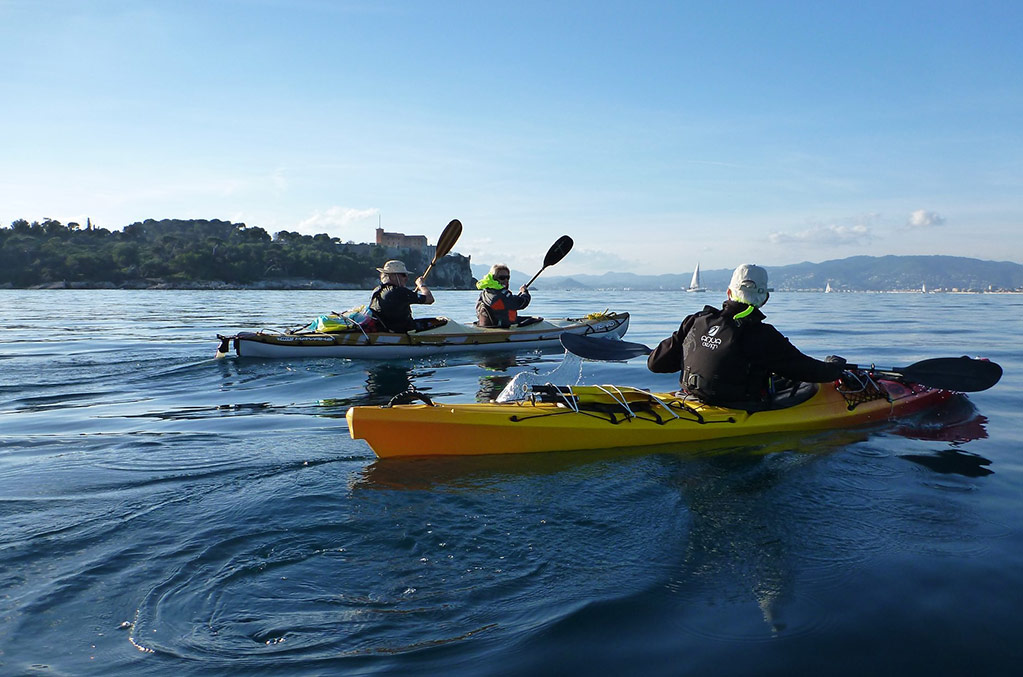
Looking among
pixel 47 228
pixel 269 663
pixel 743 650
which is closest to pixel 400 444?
pixel 269 663

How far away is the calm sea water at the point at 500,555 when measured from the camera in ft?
9.50

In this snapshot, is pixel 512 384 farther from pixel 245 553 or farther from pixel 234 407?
pixel 234 407

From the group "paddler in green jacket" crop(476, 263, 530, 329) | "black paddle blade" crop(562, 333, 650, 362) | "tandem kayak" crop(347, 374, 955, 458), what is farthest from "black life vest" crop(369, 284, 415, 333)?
"tandem kayak" crop(347, 374, 955, 458)

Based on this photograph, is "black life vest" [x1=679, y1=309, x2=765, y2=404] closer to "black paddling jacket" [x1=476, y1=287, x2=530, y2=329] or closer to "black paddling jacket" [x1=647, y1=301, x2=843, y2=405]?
"black paddling jacket" [x1=647, y1=301, x2=843, y2=405]

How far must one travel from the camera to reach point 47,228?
4085 inches

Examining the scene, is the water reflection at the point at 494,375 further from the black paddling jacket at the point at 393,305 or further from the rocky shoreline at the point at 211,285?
the rocky shoreline at the point at 211,285

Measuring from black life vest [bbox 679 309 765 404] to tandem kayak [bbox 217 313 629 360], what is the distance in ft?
17.5

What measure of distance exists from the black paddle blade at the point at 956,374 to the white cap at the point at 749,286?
3.12 m

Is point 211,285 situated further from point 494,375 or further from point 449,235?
point 494,375

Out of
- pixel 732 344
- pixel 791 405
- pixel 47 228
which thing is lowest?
pixel 791 405

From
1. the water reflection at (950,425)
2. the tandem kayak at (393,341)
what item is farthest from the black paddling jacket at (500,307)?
the water reflection at (950,425)

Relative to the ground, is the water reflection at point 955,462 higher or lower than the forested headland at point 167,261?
lower

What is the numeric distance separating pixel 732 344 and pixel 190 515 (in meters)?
4.71

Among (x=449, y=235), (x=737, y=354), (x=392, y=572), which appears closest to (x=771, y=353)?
(x=737, y=354)
